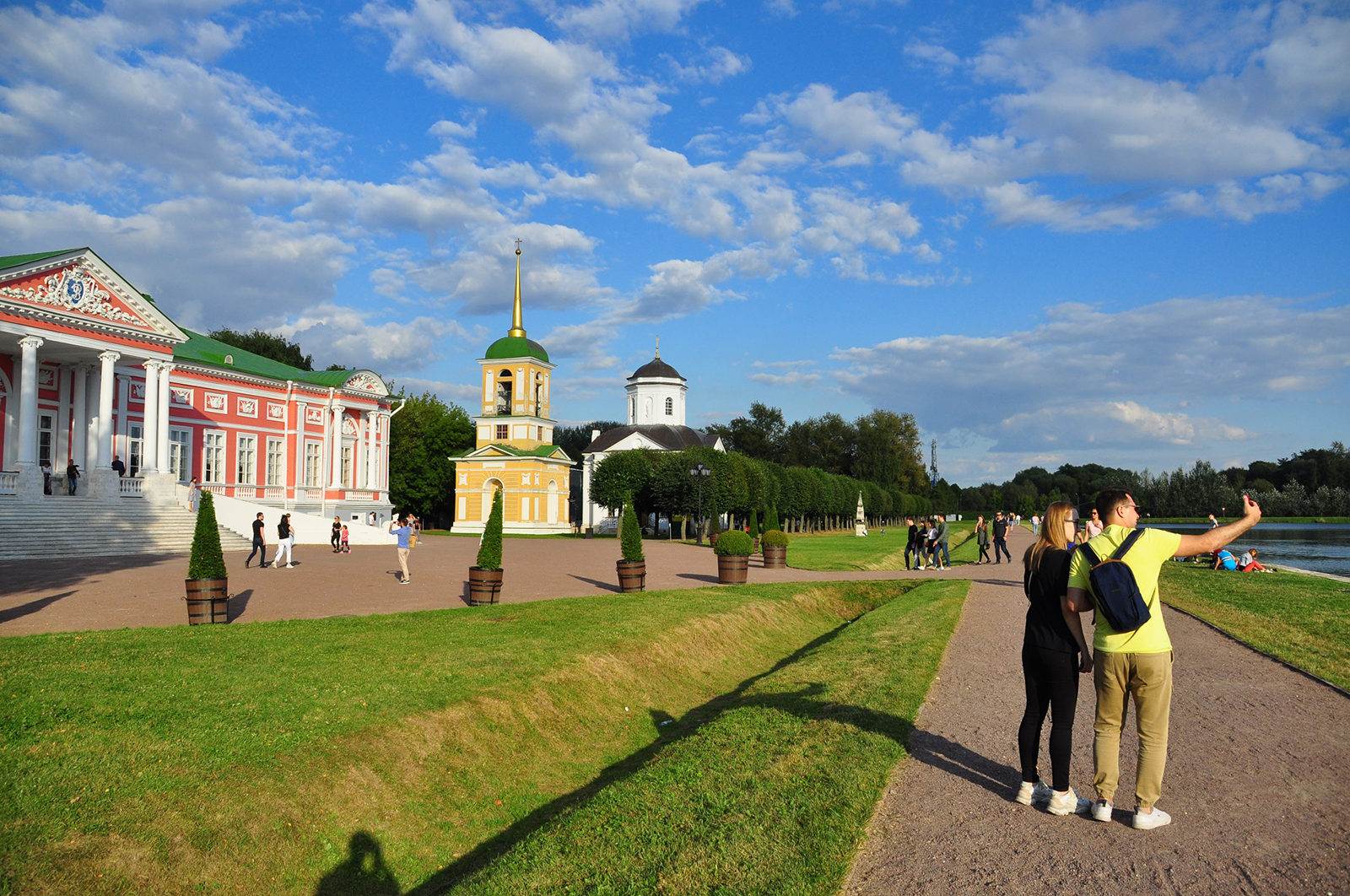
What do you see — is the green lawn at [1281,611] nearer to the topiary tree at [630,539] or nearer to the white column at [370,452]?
the topiary tree at [630,539]

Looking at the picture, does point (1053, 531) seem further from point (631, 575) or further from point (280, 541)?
point (280, 541)

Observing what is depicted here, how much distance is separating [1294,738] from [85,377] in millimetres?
41227

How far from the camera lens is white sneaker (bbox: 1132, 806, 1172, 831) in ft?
16.9

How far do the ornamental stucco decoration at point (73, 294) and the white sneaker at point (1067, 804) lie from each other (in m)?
35.0

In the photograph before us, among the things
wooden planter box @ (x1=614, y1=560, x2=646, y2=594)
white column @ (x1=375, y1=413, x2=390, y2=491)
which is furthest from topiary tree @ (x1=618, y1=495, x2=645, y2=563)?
white column @ (x1=375, y1=413, x2=390, y2=491)

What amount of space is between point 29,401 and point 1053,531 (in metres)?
35.2

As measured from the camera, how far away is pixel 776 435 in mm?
110688

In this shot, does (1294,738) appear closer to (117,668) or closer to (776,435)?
(117,668)

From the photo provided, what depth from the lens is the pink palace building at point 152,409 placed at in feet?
98.4

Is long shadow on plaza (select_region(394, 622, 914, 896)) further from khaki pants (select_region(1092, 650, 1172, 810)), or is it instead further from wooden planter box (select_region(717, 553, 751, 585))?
wooden planter box (select_region(717, 553, 751, 585))

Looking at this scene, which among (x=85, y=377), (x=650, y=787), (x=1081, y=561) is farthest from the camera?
(x=85, y=377)

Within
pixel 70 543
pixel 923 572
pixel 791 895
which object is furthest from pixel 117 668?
pixel 923 572

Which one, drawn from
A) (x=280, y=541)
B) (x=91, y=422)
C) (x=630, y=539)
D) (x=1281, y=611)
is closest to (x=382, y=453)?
(x=91, y=422)

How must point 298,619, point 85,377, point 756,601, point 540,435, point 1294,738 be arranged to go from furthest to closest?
1. point 540,435
2. point 85,377
3. point 756,601
4. point 298,619
5. point 1294,738
